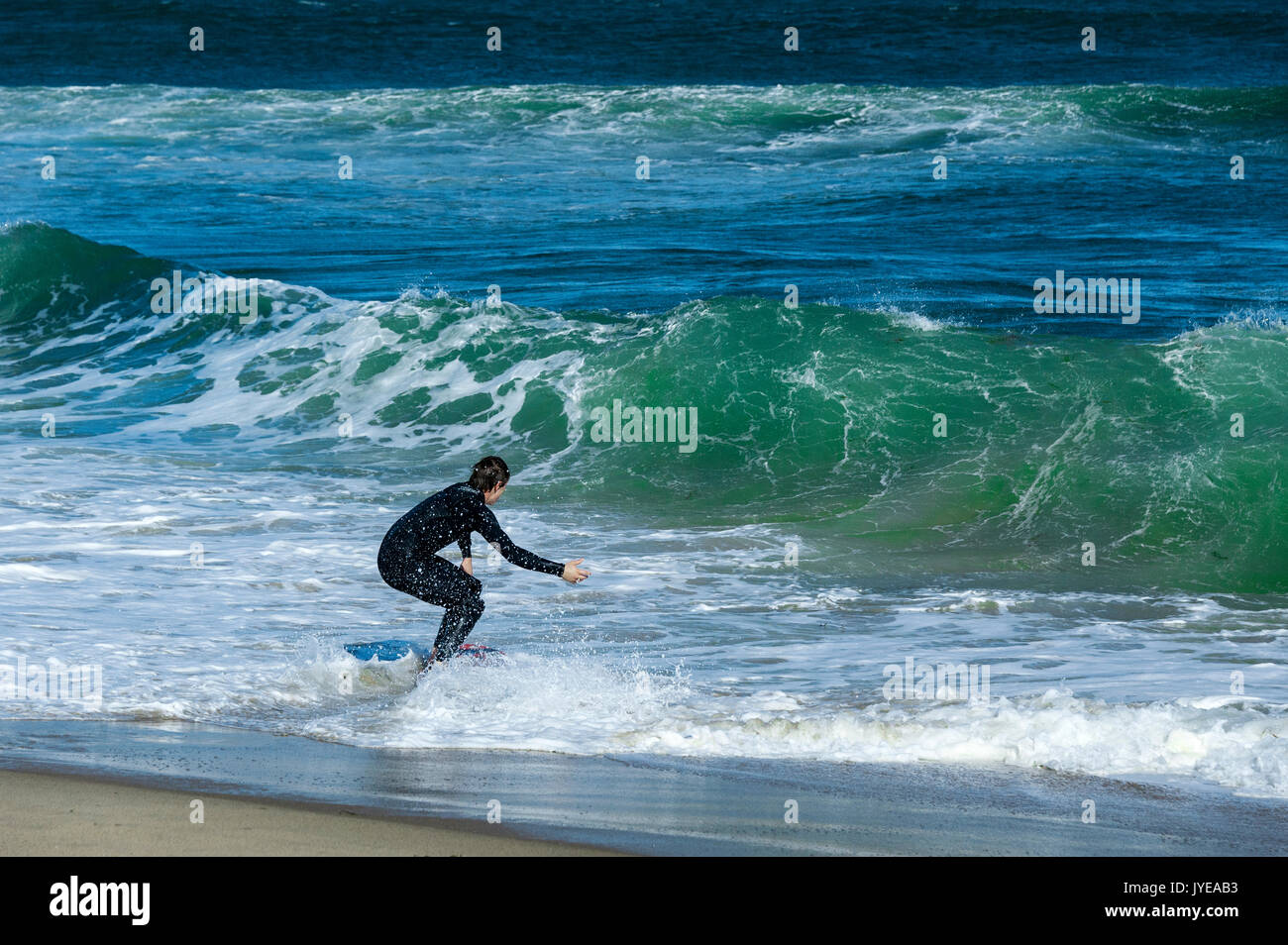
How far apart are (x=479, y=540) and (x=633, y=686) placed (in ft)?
12.4

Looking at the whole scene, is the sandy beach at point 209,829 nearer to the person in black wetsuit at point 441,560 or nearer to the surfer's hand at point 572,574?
the surfer's hand at point 572,574

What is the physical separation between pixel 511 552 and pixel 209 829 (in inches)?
96.0

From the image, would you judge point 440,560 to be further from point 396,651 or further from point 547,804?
point 547,804

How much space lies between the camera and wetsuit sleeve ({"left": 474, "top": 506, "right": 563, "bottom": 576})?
23.2ft

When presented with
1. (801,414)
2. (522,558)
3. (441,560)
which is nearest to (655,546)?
(441,560)

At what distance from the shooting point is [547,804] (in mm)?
5523

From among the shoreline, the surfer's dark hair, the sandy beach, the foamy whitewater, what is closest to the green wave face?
the foamy whitewater

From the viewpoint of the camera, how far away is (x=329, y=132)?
3316 centimetres

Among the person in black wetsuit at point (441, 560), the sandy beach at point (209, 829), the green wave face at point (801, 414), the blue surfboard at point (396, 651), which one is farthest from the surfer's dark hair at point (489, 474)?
the green wave face at point (801, 414)

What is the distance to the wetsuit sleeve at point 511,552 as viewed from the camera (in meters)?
7.06

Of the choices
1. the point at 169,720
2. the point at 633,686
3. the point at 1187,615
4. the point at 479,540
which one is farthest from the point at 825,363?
the point at 169,720

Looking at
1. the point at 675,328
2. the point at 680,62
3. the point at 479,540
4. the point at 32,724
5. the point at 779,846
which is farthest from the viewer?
the point at 680,62

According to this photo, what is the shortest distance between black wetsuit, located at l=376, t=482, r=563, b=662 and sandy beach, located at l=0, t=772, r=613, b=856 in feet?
7.18
